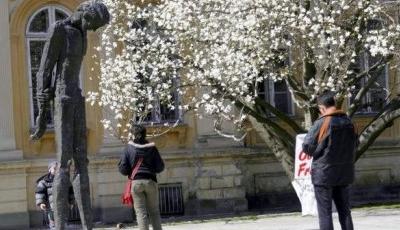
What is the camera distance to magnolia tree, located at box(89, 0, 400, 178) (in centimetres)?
1634

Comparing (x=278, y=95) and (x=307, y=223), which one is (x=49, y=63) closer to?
(x=307, y=223)

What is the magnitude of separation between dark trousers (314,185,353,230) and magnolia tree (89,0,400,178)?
6.85 metres

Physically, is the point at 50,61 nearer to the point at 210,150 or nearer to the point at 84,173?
the point at 84,173

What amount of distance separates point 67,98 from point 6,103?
11.3 meters

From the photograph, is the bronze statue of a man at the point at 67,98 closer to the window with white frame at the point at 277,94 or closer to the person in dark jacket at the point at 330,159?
the person in dark jacket at the point at 330,159

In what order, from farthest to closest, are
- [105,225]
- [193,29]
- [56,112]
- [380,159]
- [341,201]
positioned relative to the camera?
[380,159] → [105,225] → [193,29] → [341,201] → [56,112]

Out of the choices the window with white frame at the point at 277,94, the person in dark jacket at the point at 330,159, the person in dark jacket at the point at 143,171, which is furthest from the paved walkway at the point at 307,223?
the window with white frame at the point at 277,94

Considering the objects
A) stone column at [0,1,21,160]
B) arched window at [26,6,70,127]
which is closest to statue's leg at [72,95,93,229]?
stone column at [0,1,21,160]

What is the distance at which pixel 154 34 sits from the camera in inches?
719

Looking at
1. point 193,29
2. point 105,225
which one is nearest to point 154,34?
point 193,29

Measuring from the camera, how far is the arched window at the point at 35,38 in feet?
66.6

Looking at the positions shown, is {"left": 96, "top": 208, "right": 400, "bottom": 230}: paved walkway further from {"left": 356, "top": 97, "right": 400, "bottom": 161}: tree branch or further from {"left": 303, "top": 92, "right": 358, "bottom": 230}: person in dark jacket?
{"left": 303, "top": 92, "right": 358, "bottom": 230}: person in dark jacket

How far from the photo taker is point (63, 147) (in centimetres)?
880

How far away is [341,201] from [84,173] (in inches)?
113
